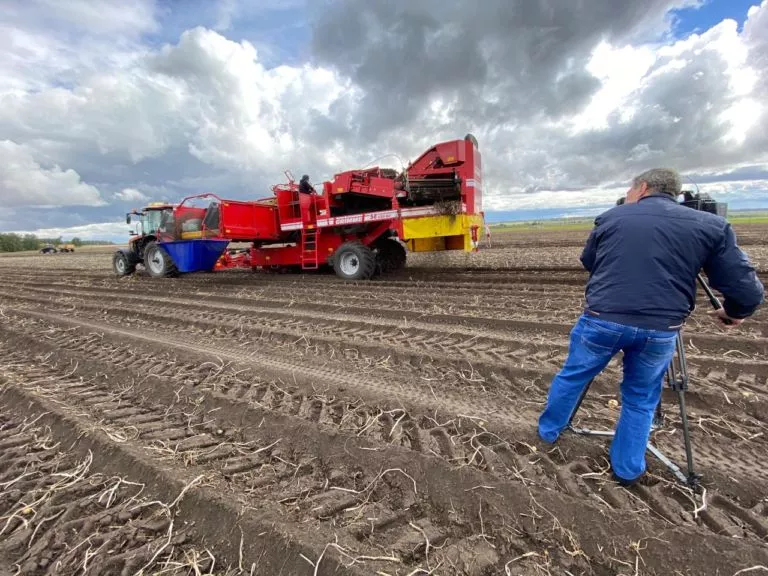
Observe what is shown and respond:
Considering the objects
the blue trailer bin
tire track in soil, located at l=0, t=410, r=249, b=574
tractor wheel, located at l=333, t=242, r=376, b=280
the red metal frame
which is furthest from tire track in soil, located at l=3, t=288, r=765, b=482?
the blue trailer bin

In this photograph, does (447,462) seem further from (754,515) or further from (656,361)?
(754,515)

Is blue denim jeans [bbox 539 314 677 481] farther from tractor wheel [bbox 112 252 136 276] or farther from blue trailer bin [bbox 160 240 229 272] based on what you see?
tractor wheel [bbox 112 252 136 276]

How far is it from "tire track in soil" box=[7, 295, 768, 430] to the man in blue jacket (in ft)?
4.05

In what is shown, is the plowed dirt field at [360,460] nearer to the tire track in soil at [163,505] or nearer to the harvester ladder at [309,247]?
the tire track in soil at [163,505]

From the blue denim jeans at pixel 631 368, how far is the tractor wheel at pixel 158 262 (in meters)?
12.2

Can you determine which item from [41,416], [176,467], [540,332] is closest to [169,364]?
[41,416]

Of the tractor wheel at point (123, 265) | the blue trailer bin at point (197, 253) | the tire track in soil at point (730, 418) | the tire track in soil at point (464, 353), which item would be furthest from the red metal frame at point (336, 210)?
the tire track in soil at point (730, 418)

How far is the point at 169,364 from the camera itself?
15.4ft

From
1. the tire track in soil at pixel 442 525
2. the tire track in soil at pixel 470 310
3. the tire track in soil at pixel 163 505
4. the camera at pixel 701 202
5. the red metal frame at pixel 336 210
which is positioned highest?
the red metal frame at pixel 336 210

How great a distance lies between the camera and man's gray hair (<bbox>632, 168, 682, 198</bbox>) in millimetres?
2420

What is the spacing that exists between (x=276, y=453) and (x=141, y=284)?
35.3ft

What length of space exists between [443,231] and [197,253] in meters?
6.55

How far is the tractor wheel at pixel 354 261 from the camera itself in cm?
1012

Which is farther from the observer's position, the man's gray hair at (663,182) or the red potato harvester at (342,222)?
the red potato harvester at (342,222)
